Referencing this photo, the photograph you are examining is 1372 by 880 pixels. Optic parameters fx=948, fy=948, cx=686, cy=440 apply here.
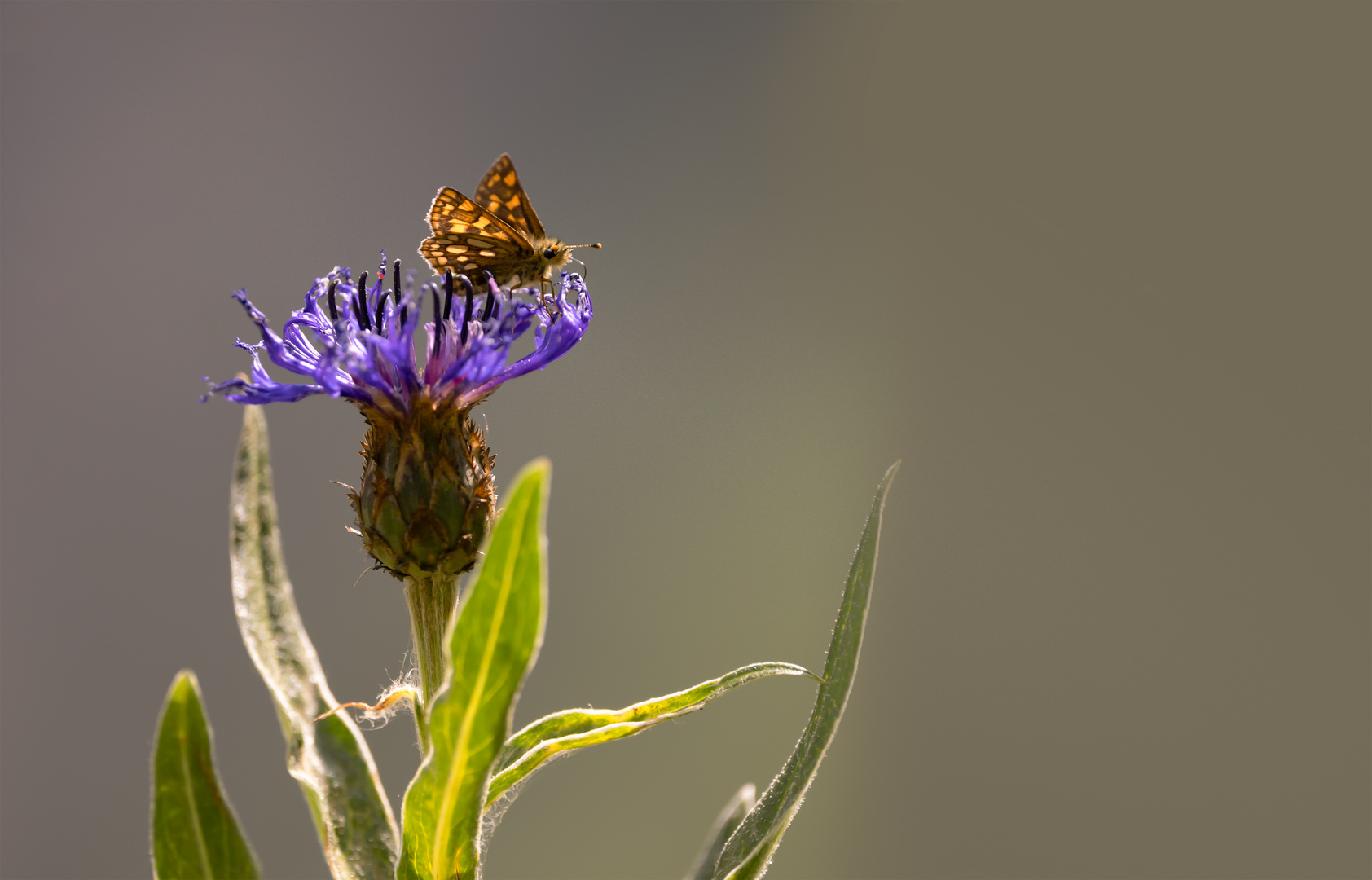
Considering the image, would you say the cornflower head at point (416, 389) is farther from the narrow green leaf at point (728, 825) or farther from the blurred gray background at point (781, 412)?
the blurred gray background at point (781, 412)

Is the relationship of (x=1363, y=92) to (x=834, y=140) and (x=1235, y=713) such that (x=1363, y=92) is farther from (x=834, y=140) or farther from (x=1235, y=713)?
(x=1235, y=713)

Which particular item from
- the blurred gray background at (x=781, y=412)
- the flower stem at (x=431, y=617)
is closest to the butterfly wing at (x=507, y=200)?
the flower stem at (x=431, y=617)

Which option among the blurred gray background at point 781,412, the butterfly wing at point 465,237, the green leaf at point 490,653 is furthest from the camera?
the blurred gray background at point 781,412

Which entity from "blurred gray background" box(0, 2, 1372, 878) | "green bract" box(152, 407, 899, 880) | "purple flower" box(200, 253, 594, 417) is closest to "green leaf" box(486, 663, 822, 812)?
"green bract" box(152, 407, 899, 880)

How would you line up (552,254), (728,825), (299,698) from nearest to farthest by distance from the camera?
(299,698) → (728,825) → (552,254)

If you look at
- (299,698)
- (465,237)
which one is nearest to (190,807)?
(299,698)

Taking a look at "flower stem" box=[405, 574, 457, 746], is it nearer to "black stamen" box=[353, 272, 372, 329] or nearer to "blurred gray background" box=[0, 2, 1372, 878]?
"black stamen" box=[353, 272, 372, 329]

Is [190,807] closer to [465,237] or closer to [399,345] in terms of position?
[399,345]
